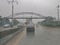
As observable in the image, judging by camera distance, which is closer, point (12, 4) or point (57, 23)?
point (12, 4)

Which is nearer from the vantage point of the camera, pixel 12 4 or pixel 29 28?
pixel 29 28

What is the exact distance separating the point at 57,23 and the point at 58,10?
667 centimetres

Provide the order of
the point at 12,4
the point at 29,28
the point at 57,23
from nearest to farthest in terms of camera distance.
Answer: the point at 29,28, the point at 12,4, the point at 57,23

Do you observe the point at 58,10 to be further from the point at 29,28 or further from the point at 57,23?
the point at 29,28

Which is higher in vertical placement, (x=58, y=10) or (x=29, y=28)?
(x=58, y=10)

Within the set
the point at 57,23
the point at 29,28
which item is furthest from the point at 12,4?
the point at 57,23

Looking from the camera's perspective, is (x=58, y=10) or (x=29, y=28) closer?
(x=29, y=28)

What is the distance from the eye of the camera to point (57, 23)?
75.1 m

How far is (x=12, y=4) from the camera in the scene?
166ft

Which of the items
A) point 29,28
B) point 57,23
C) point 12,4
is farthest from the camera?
point 57,23

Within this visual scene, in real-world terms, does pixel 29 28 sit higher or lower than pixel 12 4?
lower

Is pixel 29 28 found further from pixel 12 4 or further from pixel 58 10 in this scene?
pixel 58 10

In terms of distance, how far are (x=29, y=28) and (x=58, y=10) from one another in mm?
35576

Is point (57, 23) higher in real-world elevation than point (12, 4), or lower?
lower
